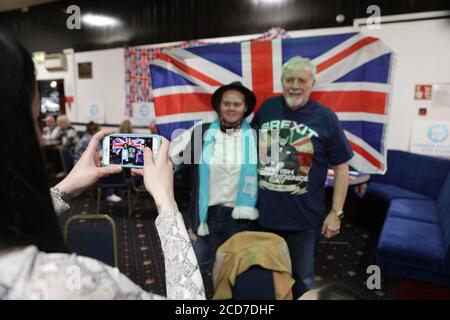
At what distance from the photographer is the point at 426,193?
372 centimetres

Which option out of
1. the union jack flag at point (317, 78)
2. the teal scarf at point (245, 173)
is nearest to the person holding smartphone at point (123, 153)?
the teal scarf at point (245, 173)

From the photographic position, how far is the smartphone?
0.87 meters

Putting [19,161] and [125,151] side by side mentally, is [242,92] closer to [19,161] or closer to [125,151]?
[125,151]

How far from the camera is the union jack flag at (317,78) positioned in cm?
190

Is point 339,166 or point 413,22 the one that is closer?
point 339,166

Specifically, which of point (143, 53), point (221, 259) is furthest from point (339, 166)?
point (143, 53)

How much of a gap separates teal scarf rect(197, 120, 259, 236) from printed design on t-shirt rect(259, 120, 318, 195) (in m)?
0.05

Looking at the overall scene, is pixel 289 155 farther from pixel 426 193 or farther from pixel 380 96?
pixel 426 193

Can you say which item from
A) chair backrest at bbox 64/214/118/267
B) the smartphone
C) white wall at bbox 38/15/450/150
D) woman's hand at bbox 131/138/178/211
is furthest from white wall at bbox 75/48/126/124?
woman's hand at bbox 131/138/178/211

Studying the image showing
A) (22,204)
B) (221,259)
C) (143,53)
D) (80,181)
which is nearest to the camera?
(22,204)

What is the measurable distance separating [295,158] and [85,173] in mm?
1044

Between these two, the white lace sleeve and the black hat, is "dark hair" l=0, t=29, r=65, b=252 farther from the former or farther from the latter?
the black hat

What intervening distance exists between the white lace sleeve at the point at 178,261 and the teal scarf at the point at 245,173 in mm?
1042
